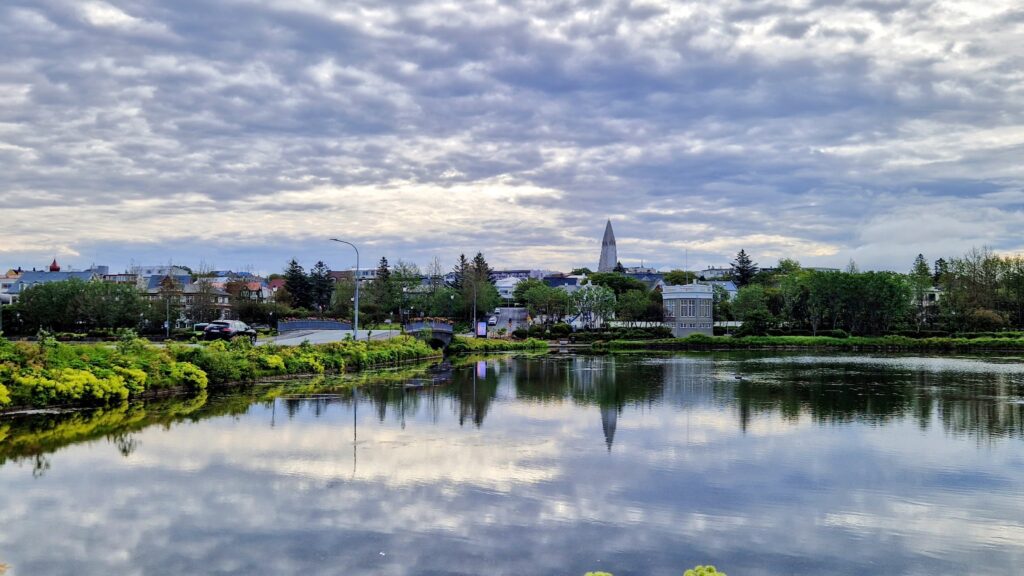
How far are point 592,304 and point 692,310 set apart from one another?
463 inches

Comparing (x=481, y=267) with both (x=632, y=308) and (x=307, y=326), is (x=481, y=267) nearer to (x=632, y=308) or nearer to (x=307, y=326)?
(x=632, y=308)

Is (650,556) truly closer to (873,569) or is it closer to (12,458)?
(873,569)

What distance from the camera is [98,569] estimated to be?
1081 centimetres

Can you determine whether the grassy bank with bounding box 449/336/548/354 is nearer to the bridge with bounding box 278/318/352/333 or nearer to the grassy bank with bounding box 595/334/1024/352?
the grassy bank with bounding box 595/334/1024/352

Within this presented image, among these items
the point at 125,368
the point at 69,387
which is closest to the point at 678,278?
the point at 125,368

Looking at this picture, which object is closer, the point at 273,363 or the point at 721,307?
the point at 273,363

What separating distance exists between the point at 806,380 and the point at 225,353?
28233 millimetres

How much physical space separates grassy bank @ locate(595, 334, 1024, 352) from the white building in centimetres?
1224

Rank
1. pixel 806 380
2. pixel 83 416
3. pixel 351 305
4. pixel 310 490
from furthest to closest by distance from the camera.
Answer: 1. pixel 351 305
2. pixel 806 380
3. pixel 83 416
4. pixel 310 490

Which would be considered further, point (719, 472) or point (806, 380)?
point (806, 380)

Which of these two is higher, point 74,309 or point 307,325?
point 74,309

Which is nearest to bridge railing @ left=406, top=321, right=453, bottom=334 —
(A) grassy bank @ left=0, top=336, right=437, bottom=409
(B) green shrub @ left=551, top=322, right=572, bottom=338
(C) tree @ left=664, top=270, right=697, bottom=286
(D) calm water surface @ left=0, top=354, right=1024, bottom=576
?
(A) grassy bank @ left=0, top=336, right=437, bottom=409

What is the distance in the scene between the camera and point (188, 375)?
30.9 m

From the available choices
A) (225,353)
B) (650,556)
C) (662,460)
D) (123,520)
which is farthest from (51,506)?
(225,353)
